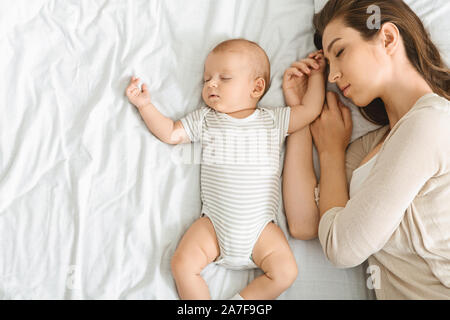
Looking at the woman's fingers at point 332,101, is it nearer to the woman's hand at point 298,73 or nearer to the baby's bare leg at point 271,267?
the woman's hand at point 298,73

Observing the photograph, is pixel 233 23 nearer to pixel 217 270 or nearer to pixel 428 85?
pixel 428 85

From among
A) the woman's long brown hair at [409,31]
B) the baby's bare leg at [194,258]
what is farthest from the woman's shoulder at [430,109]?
the baby's bare leg at [194,258]


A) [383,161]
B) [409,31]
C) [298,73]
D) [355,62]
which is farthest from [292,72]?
[383,161]

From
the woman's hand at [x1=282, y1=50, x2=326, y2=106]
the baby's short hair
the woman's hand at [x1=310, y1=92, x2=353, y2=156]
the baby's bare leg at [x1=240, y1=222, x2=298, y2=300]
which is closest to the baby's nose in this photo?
the baby's short hair

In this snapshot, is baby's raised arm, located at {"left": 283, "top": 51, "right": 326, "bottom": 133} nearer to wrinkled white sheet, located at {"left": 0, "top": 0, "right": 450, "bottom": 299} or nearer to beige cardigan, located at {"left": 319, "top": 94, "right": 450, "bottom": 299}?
wrinkled white sheet, located at {"left": 0, "top": 0, "right": 450, "bottom": 299}

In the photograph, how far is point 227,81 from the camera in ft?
4.03

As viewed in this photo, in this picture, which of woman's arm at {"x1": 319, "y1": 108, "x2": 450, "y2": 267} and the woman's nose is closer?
woman's arm at {"x1": 319, "y1": 108, "x2": 450, "y2": 267}

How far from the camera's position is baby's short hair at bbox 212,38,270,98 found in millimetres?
1251

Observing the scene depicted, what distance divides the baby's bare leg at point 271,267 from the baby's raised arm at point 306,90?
351mm

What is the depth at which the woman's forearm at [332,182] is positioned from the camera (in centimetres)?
115

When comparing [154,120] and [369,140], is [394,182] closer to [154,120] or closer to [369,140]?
[369,140]

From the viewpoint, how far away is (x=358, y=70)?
1070mm

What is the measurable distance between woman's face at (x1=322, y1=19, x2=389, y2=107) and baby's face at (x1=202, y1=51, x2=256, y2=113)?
26 centimetres

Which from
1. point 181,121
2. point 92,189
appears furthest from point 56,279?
point 181,121
